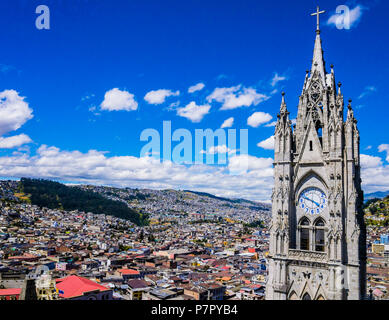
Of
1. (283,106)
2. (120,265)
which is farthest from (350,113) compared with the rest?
(120,265)

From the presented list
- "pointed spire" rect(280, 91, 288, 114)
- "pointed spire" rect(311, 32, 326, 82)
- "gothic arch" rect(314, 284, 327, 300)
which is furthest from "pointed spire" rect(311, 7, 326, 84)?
"gothic arch" rect(314, 284, 327, 300)

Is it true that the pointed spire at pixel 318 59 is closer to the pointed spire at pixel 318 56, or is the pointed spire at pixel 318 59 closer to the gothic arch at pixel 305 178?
the pointed spire at pixel 318 56

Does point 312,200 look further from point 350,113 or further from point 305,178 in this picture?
point 350,113

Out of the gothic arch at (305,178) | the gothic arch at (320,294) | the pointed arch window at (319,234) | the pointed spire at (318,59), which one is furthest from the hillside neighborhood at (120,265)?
the pointed spire at (318,59)

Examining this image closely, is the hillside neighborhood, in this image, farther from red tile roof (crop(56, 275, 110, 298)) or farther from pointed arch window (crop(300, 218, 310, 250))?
pointed arch window (crop(300, 218, 310, 250))
